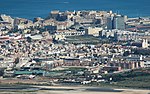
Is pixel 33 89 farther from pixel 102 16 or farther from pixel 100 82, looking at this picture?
pixel 102 16

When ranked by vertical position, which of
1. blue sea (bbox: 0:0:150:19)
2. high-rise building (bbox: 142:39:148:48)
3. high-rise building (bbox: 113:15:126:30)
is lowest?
high-rise building (bbox: 142:39:148:48)

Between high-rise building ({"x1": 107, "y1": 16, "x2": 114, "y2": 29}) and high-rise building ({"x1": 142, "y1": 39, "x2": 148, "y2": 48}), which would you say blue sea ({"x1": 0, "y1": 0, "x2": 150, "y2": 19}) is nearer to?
high-rise building ({"x1": 107, "y1": 16, "x2": 114, "y2": 29})

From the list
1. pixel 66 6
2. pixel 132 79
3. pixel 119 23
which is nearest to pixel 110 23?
pixel 119 23

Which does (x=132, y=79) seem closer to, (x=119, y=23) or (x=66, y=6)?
(x=119, y=23)

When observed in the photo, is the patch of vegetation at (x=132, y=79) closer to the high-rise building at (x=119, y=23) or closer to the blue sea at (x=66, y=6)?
the high-rise building at (x=119, y=23)

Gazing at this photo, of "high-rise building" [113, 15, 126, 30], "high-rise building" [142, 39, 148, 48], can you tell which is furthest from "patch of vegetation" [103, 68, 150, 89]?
"high-rise building" [113, 15, 126, 30]

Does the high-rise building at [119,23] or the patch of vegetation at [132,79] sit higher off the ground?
the high-rise building at [119,23]

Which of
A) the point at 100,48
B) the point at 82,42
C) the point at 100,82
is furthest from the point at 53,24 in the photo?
the point at 100,82

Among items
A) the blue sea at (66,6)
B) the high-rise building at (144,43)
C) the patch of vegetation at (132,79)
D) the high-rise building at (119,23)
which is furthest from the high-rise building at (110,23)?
the patch of vegetation at (132,79)
